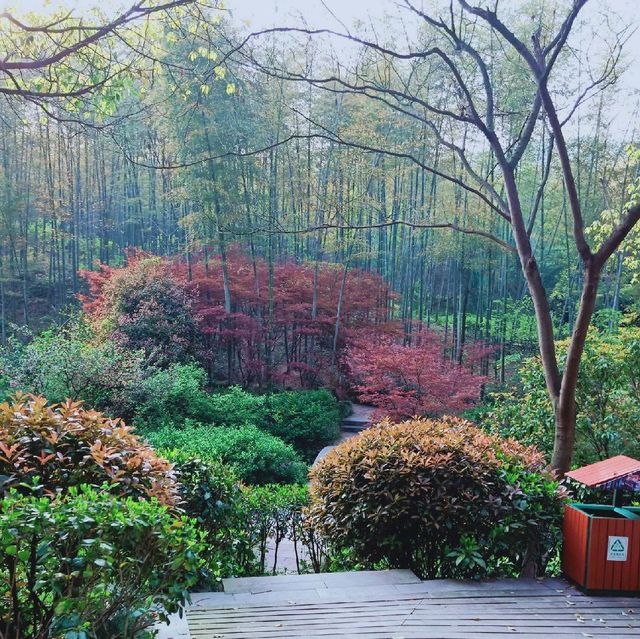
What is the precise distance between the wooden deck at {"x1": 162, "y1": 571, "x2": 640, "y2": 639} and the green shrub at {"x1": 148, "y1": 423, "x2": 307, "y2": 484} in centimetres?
355

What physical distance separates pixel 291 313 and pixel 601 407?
6750mm

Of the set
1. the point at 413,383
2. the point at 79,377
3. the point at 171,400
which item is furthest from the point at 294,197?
the point at 79,377

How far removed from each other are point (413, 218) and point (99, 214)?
8427 millimetres

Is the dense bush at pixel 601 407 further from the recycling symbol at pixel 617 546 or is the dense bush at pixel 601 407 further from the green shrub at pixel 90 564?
the green shrub at pixel 90 564

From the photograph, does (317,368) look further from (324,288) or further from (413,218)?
(413,218)

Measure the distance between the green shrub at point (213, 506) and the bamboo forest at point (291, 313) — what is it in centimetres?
2

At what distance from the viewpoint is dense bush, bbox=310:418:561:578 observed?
3.42 m

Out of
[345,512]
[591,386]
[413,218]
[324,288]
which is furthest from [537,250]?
[345,512]

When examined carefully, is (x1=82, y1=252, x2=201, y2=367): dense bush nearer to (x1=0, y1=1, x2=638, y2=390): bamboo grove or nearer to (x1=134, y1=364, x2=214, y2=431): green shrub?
(x1=134, y1=364, x2=214, y2=431): green shrub

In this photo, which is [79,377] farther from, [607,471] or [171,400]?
[607,471]

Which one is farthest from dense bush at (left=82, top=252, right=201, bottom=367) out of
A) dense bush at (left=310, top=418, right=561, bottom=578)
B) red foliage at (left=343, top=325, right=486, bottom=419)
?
dense bush at (left=310, top=418, right=561, bottom=578)

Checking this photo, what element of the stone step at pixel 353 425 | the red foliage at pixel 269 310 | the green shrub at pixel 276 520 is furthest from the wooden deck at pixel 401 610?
the red foliage at pixel 269 310

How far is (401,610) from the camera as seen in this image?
2.81 m

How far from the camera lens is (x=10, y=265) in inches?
560
